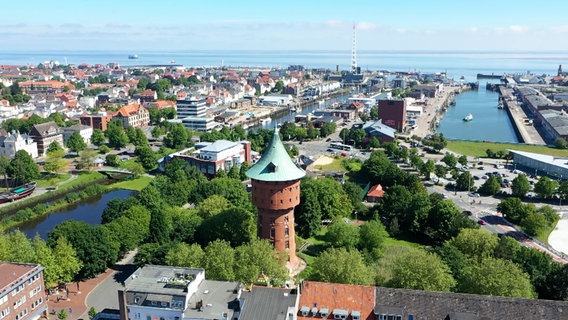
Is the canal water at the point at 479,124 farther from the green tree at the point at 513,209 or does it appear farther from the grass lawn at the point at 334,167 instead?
the green tree at the point at 513,209

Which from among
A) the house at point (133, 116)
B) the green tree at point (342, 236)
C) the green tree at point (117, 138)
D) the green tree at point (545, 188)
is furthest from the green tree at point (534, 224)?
the house at point (133, 116)

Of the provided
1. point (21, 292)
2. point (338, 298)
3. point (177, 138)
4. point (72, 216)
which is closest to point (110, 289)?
point (21, 292)

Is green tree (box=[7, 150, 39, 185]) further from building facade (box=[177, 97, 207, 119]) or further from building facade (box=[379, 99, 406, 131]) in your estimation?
building facade (box=[379, 99, 406, 131])

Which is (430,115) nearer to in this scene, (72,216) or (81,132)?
(81,132)

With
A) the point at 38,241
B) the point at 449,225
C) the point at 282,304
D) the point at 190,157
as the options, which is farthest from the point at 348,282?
the point at 190,157

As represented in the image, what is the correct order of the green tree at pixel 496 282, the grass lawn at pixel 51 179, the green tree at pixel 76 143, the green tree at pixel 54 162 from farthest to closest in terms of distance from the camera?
the green tree at pixel 76 143 → the green tree at pixel 54 162 → the grass lawn at pixel 51 179 → the green tree at pixel 496 282

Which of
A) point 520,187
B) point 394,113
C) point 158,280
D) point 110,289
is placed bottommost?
Answer: point 110,289
